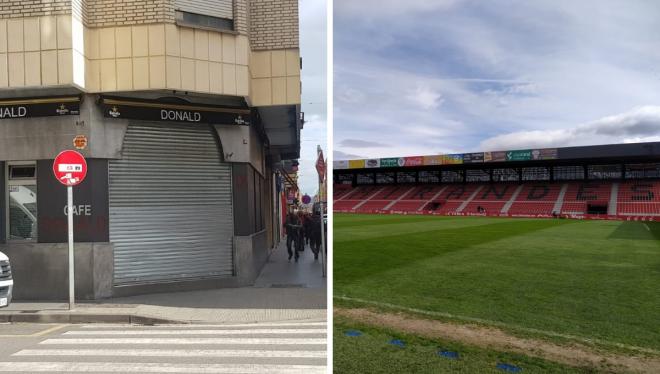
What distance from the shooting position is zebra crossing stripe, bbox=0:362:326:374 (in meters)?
4.28

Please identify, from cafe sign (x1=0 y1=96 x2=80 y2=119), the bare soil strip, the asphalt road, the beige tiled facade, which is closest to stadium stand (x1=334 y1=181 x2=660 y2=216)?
the beige tiled facade

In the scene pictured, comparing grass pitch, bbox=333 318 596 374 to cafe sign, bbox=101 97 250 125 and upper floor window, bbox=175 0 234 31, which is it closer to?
cafe sign, bbox=101 97 250 125

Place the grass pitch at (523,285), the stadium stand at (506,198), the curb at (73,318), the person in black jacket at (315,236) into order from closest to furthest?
the grass pitch at (523,285)
the curb at (73,318)
the person in black jacket at (315,236)
the stadium stand at (506,198)

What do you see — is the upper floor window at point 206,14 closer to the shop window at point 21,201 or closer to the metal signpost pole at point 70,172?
the metal signpost pole at point 70,172

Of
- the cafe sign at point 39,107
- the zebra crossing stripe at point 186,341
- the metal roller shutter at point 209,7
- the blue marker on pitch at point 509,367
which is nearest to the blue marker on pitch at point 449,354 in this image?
the blue marker on pitch at point 509,367

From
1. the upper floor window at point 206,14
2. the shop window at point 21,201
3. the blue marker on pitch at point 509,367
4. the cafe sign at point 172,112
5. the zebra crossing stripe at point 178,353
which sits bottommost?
the zebra crossing stripe at point 178,353

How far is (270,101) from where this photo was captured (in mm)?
9453

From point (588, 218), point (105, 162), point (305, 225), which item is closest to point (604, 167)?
point (588, 218)

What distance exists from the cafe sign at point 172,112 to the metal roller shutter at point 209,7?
1.57m

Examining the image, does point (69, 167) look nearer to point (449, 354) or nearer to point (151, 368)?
point (151, 368)

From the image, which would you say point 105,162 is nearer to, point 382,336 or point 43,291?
point 43,291

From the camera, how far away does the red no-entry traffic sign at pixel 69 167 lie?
285 inches

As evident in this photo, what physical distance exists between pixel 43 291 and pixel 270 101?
479 cm

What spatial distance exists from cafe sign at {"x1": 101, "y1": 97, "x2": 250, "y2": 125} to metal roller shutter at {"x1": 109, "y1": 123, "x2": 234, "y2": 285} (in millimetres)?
221
